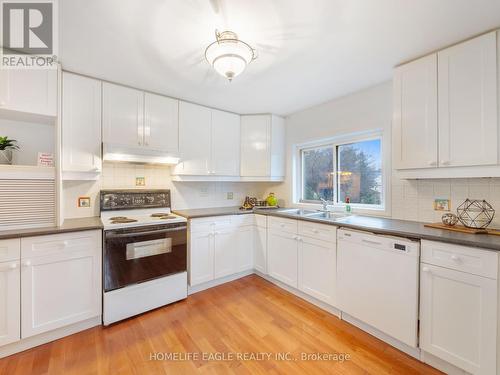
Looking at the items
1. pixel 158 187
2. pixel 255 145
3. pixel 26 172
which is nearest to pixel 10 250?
pixel 26 172

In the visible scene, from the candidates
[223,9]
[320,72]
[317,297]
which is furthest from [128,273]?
[320,72]

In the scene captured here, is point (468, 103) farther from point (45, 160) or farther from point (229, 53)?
point (45, 160)

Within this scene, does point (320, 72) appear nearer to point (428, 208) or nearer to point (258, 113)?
point (258, 113)

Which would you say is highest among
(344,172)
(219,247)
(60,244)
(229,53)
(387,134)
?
(229,53)

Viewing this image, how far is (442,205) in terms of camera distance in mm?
1950

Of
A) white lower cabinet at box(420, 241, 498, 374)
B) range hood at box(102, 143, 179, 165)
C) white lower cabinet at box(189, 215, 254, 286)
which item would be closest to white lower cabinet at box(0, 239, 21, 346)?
range hood at box(102, 143, 179, 165)

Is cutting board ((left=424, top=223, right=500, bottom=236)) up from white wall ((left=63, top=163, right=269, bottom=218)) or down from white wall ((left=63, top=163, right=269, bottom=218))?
down

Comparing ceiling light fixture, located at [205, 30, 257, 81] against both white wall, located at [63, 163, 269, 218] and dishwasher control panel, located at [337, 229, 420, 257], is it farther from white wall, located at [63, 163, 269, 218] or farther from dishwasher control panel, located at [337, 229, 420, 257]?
white wall, located at [63, 163, 269, 218]

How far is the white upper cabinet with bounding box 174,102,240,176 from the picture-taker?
110 inches

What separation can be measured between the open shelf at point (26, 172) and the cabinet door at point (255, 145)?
213 cm

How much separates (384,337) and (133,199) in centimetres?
280

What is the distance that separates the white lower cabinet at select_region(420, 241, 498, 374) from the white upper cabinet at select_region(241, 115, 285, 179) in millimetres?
2117

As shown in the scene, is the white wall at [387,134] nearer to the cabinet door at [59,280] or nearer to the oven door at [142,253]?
the oven door at [142,253]

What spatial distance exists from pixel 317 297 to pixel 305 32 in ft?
7.64
